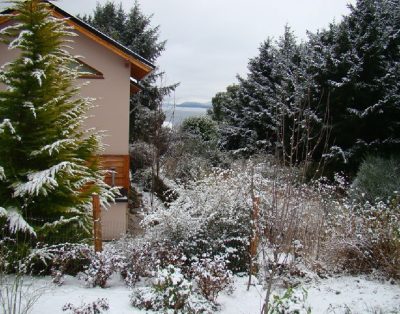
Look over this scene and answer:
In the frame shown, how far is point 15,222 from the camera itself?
20.0 feet

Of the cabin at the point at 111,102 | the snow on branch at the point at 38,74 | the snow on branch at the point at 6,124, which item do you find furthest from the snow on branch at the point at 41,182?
the cabin at the point at 111,102

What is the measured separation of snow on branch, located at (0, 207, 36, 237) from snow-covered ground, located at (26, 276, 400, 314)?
833 millimetres

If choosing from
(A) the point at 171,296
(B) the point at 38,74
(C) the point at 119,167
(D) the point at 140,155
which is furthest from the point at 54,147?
(D) the point at 140,155

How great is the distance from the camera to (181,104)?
54.7 feet

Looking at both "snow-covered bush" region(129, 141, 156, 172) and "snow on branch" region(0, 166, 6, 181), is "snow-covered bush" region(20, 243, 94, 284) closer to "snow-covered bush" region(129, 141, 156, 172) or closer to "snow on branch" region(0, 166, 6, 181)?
"snow on branch" region(0, 166, 6, 181)

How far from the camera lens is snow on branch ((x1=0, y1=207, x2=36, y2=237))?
6015mm

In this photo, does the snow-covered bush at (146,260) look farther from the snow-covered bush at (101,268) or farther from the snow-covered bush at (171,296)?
the snow-covered bush at (171,296)

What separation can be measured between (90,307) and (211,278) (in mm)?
1638

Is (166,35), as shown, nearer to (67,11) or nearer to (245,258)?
(67,11)

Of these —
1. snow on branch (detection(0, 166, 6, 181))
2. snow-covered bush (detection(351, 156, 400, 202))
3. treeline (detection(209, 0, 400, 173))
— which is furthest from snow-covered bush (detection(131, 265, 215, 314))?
treeline (detection(209, 0, 400, 173))

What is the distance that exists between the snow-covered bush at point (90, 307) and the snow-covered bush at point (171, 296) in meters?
0.44

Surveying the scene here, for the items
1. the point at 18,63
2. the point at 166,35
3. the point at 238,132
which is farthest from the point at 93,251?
the point at 166,35

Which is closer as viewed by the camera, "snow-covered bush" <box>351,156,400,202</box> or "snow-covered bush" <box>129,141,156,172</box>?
"snow-covered bush" <box>351,156,400,202</box>

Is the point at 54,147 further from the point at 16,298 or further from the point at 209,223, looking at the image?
the point at 209,223
